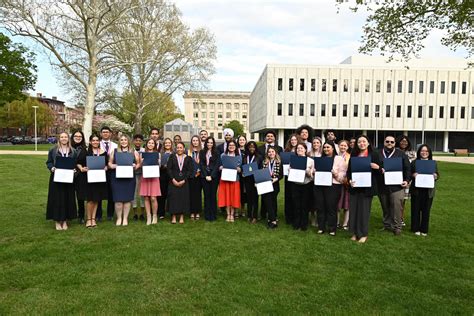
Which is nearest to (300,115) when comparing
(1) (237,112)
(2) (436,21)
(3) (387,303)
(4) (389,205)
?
(2) (436,21)

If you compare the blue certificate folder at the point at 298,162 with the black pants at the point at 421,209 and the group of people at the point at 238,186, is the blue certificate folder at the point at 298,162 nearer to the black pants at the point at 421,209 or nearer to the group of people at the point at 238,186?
the group of people at the point at 238,186

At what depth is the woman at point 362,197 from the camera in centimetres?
681

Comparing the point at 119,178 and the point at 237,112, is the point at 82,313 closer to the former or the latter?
the point at 119,178

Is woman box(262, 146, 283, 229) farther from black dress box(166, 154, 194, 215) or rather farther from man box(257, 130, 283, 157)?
black dress box(166, 154, 194, 215)

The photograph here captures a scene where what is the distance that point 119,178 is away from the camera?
766cm

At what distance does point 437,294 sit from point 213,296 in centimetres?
282

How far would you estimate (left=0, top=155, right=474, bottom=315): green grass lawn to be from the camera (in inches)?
169

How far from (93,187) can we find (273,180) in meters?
3.71

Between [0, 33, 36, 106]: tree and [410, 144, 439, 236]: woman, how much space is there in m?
32.8

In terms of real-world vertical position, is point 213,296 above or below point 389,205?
below

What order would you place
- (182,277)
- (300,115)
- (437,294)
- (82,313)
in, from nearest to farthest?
(82,313) → (437,294) → (182,277) → (300,115)

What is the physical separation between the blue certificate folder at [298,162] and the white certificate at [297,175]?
0.07 metres

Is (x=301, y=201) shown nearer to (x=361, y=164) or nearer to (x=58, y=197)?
(x=361, y=164)

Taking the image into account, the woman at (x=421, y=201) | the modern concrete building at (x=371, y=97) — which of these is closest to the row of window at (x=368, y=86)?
the modern concrete building at (x=371, y=97)
